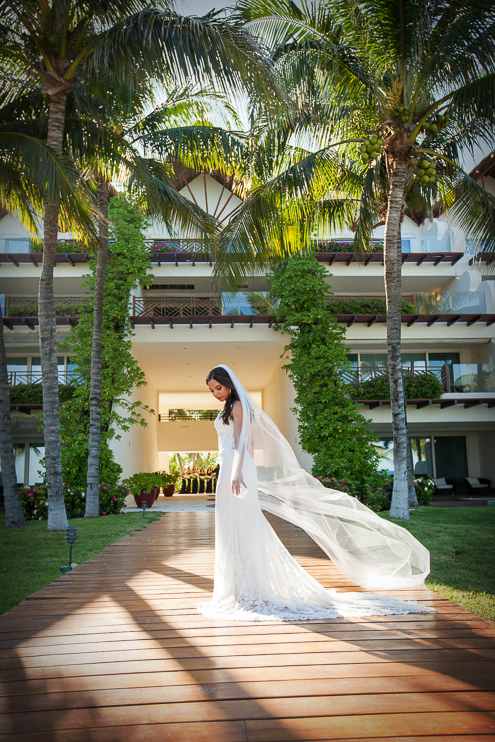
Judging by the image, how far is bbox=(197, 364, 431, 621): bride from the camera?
4.18 m

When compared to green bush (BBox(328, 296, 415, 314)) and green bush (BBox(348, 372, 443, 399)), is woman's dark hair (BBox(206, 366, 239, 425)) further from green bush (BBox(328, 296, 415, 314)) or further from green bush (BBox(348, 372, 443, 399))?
green bush (BBox(328, 296, 415, 314))

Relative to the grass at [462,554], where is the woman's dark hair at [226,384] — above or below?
above

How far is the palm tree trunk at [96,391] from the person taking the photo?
492 inches

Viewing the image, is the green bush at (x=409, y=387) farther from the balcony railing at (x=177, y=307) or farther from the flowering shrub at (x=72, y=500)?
the flowering shrub at (x=72, y=500)

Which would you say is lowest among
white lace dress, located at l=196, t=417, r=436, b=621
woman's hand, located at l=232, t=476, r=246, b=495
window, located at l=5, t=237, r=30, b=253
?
white lace dress, located at l=196, t=417, r=436, b=621

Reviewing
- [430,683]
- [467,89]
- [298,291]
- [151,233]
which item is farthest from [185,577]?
[151,233]

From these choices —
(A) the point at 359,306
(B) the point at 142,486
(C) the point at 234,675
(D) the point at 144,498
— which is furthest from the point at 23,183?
(A) the point at 359,306

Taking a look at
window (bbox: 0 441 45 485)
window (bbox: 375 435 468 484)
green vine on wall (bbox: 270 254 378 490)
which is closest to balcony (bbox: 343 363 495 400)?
green vine on wall (bbox: 270 254 378 490)

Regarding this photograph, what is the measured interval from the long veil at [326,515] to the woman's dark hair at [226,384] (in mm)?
A: 43

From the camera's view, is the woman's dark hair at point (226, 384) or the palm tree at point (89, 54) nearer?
the woman's dark hair at point (226, 384)

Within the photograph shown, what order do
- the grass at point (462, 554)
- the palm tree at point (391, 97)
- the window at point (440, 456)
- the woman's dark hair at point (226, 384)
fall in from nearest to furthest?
the woman's dark hair at point (226, 384), the grass at point (462, 554), the palm tree at point (391, 97), the window at point (440, 456)

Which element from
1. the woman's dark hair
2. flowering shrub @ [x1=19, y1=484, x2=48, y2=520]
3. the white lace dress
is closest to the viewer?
the white lace dress

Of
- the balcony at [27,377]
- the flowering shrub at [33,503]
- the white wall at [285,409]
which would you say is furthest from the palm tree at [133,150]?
the white wall at [285,409]

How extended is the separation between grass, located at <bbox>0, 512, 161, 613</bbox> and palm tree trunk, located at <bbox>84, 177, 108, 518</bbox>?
2.61 feet
